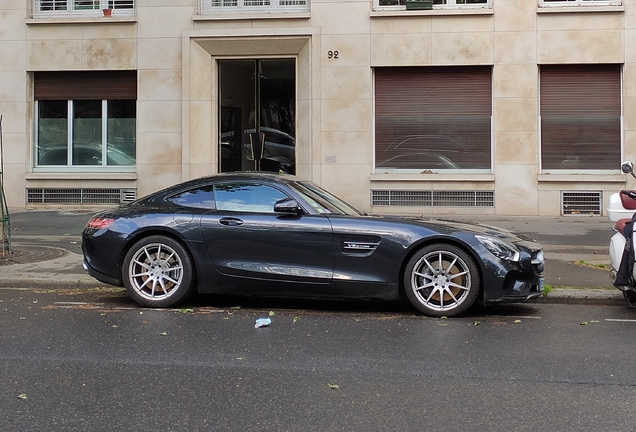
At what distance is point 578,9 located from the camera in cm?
1620

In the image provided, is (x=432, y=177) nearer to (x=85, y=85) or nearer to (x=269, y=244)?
(x=85, y=85)

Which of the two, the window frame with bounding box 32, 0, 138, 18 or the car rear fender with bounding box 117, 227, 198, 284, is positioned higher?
the window frame with bounding box 32, 0, 138, 18

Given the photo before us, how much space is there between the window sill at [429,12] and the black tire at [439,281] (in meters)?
11.0

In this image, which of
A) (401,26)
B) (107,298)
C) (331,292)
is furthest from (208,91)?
(331,292)

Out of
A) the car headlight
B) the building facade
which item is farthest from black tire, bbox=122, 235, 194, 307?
the building facade

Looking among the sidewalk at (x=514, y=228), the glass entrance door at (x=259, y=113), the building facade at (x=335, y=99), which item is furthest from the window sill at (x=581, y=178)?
the glass entrance door at (x=259, y=113)

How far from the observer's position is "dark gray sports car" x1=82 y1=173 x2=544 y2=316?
22.5 ft

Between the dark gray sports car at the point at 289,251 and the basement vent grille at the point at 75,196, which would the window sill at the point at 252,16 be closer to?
the basement vent grille at the point at 75,196

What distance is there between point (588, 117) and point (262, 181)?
11.4 m

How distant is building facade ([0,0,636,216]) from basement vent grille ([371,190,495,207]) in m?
0.03

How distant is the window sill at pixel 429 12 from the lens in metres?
16.5

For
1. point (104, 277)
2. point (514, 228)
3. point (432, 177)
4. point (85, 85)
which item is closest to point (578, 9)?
point (432, 177)

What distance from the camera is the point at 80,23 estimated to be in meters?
17.6

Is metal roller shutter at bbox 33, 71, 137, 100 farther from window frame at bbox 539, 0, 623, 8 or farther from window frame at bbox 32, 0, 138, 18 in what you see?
window frame at bbox 539, 0, 623, 8
